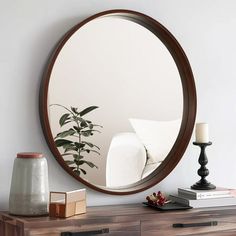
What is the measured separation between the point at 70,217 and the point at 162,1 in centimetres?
109

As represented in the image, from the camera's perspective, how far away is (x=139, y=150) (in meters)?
2.60

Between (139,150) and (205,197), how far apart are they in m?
0.35

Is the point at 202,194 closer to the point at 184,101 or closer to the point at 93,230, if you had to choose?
the point at 184,101

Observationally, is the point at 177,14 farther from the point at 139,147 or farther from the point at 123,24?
the point at 139,147

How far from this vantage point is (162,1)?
268cm

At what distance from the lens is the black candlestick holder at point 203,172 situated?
260cm

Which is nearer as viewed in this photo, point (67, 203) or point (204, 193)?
point (67, 203)

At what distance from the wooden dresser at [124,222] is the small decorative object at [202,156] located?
14 cm

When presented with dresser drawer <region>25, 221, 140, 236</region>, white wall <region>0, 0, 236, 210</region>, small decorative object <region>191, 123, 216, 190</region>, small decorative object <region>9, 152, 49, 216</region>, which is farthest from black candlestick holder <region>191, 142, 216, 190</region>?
small decorative object <region>9, 152, 49, 216</region>

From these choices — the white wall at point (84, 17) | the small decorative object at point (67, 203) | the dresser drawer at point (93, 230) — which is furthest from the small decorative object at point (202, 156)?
the small decorative object at point (67, 203)

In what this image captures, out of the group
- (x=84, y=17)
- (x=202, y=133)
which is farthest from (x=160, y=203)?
(x=84, y=17)

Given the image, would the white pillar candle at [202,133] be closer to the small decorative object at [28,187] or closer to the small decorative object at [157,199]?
the small decorative object at [157,199]

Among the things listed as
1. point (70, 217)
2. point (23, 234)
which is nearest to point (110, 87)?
point (70, 217)

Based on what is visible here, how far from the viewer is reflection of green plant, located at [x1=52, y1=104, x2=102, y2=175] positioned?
2426 millimetres
